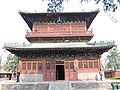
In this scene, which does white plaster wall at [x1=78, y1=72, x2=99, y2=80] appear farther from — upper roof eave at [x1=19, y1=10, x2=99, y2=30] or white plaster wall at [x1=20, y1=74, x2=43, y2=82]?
upper roof eave at [x1=19, y1=10, x2=99, y2=30]

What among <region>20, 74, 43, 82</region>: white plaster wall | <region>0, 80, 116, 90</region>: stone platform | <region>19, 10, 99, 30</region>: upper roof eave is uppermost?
<region>19, 10, 99, 30</region>: upper roof eave

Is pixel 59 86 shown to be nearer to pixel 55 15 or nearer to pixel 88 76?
pixel 88 76

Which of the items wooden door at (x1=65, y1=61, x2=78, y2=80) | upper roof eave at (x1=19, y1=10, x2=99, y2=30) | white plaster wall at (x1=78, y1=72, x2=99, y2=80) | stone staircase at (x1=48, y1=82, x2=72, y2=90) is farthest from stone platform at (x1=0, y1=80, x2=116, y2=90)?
upper roof eave at (x1=19, y1=10, x2=99, y2=30)

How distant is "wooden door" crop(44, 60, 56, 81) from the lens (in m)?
18.1

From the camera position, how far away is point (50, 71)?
18.3 meters

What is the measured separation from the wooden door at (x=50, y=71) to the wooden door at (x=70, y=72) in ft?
5.87

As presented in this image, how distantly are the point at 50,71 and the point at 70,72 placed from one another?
9.09 feet

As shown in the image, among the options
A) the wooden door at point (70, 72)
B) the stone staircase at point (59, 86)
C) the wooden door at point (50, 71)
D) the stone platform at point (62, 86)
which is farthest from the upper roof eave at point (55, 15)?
the stone platform at point (62, 86)

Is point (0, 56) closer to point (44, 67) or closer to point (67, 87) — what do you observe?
point (44, 67)

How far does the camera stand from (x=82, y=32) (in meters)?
20.0

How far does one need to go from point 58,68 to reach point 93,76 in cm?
897

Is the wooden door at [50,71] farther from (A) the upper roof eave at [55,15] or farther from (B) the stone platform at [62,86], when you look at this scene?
(A) the upper roof eave at [55,15]

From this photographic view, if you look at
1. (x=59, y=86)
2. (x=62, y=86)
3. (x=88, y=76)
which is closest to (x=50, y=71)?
(x=59, y=86)

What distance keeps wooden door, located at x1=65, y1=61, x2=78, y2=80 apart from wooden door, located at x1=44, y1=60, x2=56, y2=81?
1.79m
